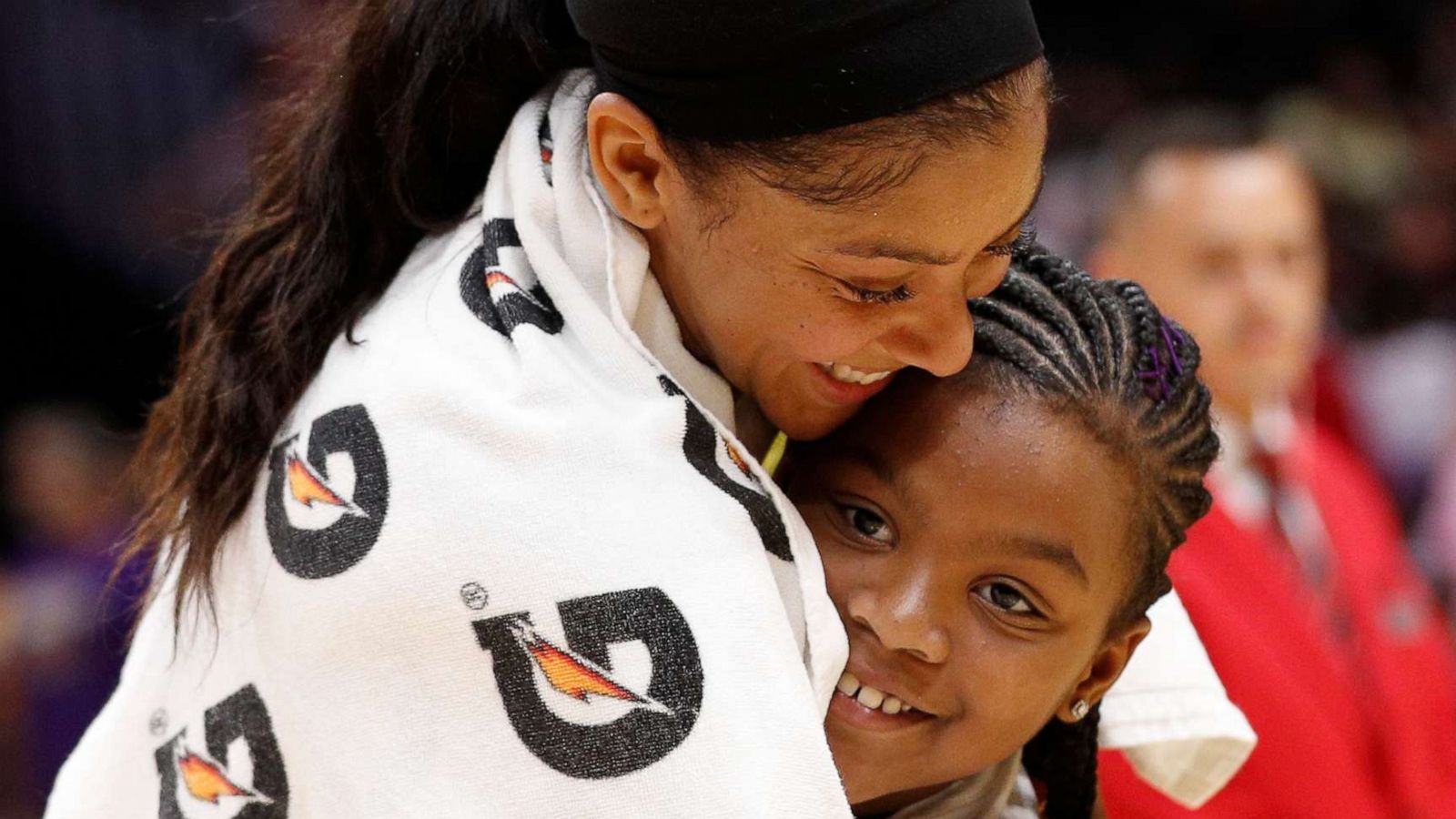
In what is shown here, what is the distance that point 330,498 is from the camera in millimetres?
1074

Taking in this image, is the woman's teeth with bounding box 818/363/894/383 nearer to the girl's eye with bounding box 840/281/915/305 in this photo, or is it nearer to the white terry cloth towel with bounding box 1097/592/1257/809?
the girl's eye with bounding box 840/281/915/305

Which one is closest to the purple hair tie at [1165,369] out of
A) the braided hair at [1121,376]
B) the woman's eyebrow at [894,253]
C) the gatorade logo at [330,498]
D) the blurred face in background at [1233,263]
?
the braided hair at [1121,376]

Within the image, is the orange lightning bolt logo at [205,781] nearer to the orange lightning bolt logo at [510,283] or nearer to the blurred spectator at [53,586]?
the orange lightning bolt logo at [510,283]

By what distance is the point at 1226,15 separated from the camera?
5.43 metres

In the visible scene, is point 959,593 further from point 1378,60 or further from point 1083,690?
point 1378,60

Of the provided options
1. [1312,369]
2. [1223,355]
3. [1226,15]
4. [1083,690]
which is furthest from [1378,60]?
[1083,690]

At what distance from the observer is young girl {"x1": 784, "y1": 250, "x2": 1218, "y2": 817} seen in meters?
1.20

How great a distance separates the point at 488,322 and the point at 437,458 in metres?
0.11

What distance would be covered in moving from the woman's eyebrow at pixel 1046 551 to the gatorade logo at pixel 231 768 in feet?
1.66

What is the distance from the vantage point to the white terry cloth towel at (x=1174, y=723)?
1381 millimetres

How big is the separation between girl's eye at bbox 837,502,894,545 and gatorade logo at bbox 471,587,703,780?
257 millimetres

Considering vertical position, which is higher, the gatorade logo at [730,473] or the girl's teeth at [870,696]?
the gatorade logo at [730,473]

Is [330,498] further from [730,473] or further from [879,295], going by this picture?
[879,295]

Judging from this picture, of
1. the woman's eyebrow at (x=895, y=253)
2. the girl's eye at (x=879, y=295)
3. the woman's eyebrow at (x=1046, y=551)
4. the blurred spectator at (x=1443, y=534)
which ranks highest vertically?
the woman's eyebrow at (x=895, y=253)
